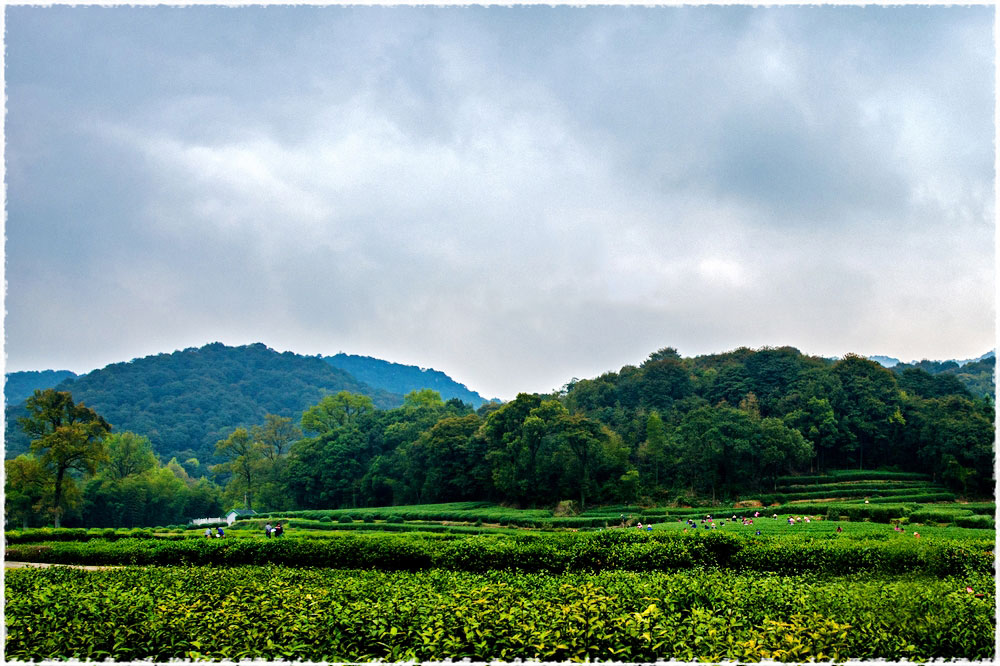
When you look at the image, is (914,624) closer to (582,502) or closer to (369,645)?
(369,645)

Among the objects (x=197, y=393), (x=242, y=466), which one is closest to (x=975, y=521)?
(x=242, y=466)

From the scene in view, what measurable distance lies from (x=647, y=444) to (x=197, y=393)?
78902 mm

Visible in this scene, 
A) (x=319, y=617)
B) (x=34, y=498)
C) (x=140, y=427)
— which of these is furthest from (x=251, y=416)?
(x=319, y=617)

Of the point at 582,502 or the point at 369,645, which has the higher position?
the point at 369,645

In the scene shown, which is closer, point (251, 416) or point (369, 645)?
point (369, 645)

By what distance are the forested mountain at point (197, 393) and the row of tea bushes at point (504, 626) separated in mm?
53981

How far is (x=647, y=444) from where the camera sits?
43.3 metres

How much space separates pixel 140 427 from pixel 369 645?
89049mm

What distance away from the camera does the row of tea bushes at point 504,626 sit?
4.04m

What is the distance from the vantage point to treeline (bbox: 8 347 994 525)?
1586 inches

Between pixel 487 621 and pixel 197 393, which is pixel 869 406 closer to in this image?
pixel 487 621

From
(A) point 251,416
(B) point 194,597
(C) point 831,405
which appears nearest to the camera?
(B) point 194,597

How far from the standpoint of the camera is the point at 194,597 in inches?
223

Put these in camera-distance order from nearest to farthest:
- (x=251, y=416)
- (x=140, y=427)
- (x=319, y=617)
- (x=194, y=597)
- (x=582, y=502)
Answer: (x=319, y=617)
(x=194, y=597)
(x=582, y=502)
(x=140, y=427)
(x=251, y=416)
